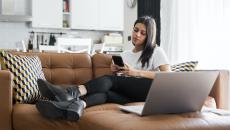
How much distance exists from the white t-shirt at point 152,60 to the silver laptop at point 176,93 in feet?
3.25

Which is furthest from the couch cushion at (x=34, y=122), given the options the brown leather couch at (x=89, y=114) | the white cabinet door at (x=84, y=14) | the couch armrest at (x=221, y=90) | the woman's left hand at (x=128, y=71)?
the white cabinet door at (x=84, y=14)

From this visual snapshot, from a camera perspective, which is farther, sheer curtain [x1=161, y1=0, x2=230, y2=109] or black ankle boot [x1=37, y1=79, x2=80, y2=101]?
sheer curtain [x1=161, y1=0, x2=230, y2=109]

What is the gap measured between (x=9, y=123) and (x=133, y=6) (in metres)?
4.17

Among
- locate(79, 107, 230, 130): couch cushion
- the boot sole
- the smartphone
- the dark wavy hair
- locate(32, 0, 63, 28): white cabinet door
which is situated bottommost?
the boot sole

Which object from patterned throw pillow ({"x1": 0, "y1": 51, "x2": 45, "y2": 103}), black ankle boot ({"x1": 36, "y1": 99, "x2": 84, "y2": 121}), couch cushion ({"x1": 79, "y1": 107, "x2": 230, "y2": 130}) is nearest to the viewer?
couch cushion ({"x1": 79, "y1": 107, "x2": 230, "y2": 130})

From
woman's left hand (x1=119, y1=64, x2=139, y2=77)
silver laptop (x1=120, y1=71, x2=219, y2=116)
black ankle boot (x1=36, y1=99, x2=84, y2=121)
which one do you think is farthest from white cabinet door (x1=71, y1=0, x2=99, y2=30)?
silver laptop (x1=120, y1=71, x2=219, y2=116)

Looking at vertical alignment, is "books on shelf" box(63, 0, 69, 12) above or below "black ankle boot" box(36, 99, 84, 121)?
above

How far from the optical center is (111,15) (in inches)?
306

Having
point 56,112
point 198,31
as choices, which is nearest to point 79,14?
point 198,31

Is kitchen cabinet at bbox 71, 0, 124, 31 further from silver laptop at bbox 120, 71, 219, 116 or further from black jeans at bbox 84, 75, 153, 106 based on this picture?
silver laptop at bbox 120, 71, 219, 116

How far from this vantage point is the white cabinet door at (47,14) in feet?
23.4

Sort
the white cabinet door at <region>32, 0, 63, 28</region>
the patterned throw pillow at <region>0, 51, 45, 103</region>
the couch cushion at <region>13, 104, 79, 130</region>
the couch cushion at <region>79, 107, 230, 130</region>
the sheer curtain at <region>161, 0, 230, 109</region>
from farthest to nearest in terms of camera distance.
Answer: the white cabinet door at <region>32, 0, 63, 28</region>, the sheer curtain at <region>161, 0, 230, 109</region>, the patterned throw pillow at <region>0, 51, 45, 103</region>, the couch cushion at <region>13, 104, 79, 130</region>, the couch cushion at <region>79, 107, 230, 130</region>

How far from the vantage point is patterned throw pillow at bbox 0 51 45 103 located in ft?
8.74

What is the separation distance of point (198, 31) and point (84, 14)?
347 cm
